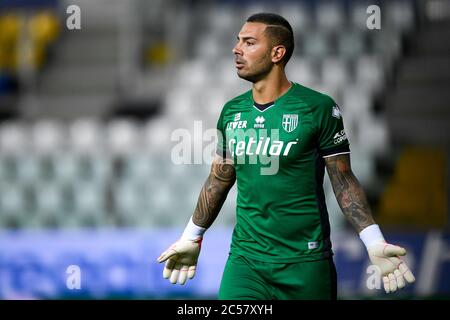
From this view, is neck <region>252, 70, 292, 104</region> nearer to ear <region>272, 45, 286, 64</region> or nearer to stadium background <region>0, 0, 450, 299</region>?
ear <region>272, 45, 286, 64</region>

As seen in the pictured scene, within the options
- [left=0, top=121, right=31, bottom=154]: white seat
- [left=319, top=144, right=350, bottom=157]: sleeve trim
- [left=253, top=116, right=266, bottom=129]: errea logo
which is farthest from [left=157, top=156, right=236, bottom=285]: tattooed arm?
[left=0, top=121, right=31, bottom=154]: white seat

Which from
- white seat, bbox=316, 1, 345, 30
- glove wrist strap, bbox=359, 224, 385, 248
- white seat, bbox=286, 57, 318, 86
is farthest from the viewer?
white seat, bbox=316, 1, 345, 30

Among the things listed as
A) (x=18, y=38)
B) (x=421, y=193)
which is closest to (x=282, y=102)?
(x=421, y=193)

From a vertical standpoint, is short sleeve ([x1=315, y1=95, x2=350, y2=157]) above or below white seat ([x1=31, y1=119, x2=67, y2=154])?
above

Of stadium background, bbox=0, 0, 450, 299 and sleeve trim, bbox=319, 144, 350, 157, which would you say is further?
stadium background, bbox=0, 0, 450, 299

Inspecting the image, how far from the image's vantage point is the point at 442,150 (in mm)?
10219

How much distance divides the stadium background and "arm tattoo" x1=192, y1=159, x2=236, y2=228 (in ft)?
14.7

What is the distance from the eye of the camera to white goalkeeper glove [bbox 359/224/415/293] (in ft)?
14.8

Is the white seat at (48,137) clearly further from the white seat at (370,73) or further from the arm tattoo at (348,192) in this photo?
the arm tattoo at (348,192)

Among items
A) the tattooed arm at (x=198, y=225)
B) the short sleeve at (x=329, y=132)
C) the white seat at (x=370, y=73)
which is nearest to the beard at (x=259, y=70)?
the short sleeve at (x=329, y=132)

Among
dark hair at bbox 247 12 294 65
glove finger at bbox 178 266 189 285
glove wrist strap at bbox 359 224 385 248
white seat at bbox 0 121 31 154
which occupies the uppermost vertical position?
dark hair at bbox 247 12 294 65

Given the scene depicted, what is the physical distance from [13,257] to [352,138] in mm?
3856

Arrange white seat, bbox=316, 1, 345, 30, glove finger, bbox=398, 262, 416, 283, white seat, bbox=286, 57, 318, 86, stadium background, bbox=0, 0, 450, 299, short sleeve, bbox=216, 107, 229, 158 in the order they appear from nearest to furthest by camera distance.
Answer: glove finger, bbox=398, 262, 416, 283
short sleeve, bbox=216, 107, 229, 158
stadium background, bbox=0, 0, 450, 299
white seat, bbox=286, 57, 318, 86
white seat, bbox=316, 1, 345, 30

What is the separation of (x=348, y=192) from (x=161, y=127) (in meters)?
7.13
